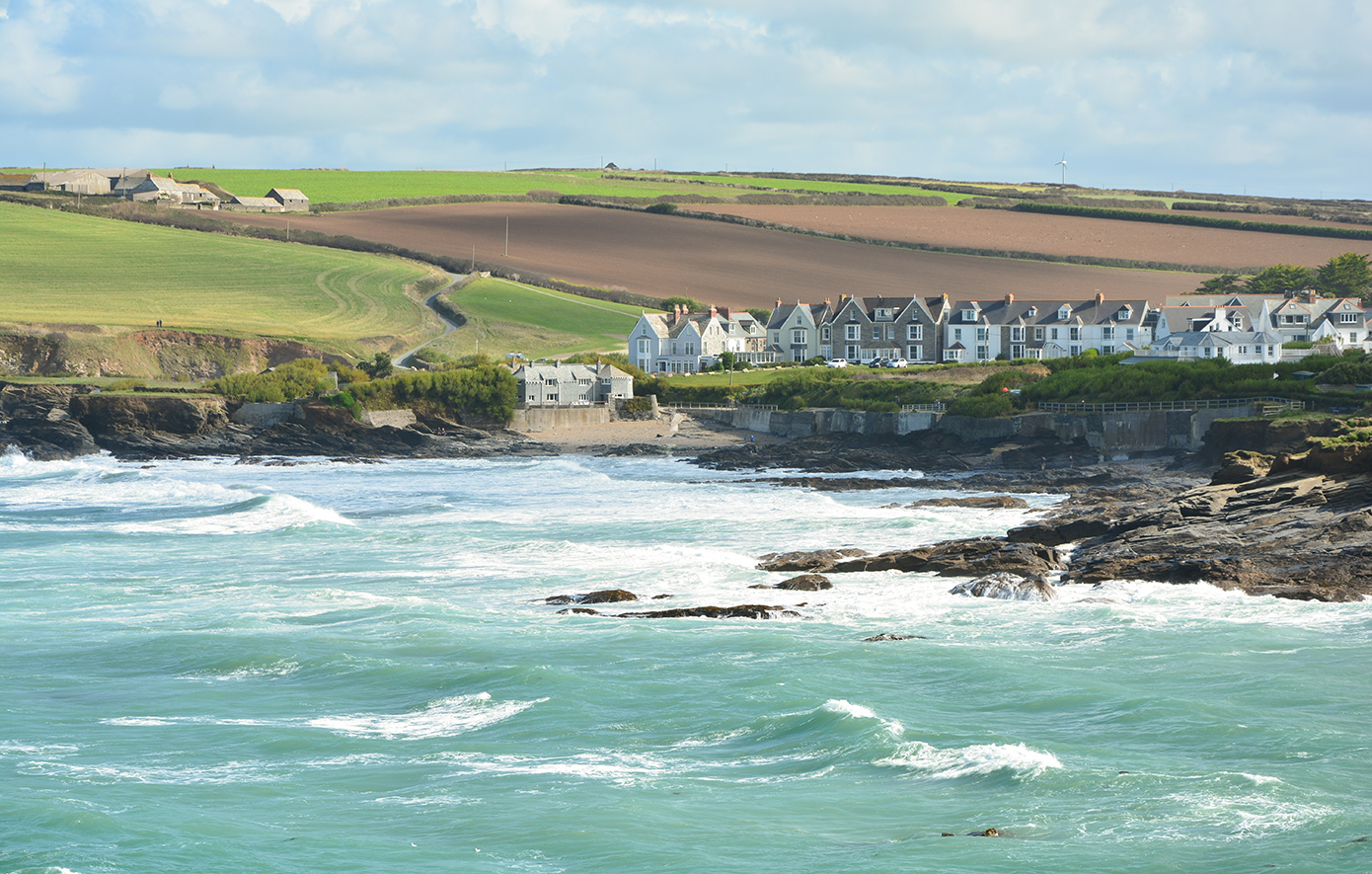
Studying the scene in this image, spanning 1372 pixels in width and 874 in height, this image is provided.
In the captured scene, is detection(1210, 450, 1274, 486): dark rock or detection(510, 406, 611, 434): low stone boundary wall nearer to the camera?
detection(1210, 450, 1274, 486): dark rock

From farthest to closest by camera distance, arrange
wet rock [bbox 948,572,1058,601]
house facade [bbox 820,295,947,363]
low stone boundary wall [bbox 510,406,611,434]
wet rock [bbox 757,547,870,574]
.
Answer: house facade [bbox 820,295,947,363], low stone boundary wall [bbox 510,406,611,434], wet rock [bbox 757,547,870,574], wet rock [bbox 948,572,1058,601]

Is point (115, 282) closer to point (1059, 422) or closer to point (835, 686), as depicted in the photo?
point (1059, 422)

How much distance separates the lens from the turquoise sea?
13398 mm

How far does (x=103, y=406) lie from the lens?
65750mm

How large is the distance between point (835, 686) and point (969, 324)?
7198 centimetres

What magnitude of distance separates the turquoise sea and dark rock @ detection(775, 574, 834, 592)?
0.52 meters

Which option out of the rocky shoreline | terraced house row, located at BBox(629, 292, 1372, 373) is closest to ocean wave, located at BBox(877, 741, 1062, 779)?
the rocky shoreline

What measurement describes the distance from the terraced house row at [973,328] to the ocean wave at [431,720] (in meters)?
64.9

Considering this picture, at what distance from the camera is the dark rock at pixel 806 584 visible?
27.9 metres

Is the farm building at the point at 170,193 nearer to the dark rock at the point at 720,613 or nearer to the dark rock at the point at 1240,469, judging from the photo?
the dark rock at the point at 1240,469

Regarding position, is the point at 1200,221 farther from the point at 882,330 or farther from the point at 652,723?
the point at 652,723

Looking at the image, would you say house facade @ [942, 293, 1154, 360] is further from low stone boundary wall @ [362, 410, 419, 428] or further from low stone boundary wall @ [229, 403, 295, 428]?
low stone boundary wall @ [229, 403, 295, 428]

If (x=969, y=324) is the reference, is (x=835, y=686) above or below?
below

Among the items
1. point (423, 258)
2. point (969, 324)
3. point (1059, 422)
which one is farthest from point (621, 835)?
point (423, 258)
